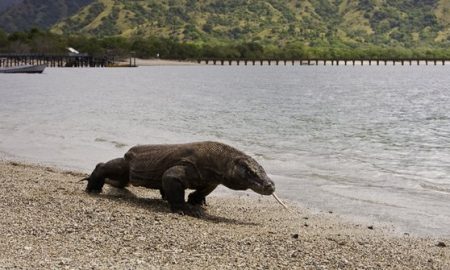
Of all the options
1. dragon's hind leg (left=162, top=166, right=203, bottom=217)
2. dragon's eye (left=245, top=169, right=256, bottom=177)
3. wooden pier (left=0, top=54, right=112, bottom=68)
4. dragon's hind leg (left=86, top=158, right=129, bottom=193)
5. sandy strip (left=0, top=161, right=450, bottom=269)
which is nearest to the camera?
sandy strip (left=0, top=161, right=450, bottom=269)

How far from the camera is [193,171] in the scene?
12.6m

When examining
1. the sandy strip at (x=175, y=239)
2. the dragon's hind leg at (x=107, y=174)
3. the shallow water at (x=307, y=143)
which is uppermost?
the dragon's hind leg at (x=107, y=174)

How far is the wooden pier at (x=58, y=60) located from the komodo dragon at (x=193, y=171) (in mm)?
134558

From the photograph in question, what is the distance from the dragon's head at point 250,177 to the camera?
12.1m

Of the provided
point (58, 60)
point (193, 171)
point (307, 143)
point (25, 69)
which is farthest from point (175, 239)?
point (58, 60)

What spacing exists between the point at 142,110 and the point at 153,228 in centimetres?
3866

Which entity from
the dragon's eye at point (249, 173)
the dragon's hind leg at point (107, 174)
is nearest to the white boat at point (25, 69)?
the dragon's hind leg at point (107, 174)

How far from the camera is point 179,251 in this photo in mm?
9500

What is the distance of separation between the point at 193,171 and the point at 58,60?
163 metres

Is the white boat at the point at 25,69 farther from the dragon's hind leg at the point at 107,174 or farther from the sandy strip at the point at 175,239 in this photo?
the sandy strip at the point at 175,239

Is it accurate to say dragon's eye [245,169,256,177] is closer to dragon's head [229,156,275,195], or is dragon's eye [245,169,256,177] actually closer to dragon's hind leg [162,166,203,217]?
dragon's head [229,156,275,195]

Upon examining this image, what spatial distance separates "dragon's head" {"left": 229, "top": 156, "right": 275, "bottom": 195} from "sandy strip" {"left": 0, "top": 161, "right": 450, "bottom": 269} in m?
0.61

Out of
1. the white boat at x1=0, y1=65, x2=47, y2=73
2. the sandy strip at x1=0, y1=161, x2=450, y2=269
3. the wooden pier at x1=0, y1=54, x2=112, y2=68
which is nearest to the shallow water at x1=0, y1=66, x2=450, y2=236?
the sandy strip at x1=0, y1=161, x2=450, y2=269

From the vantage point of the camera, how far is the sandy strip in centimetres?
901
